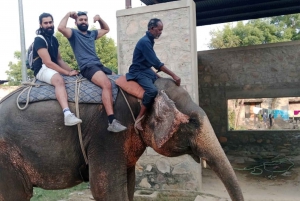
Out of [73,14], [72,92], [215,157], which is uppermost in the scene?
[73,14]

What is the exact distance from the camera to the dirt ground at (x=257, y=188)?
5387 millimetres

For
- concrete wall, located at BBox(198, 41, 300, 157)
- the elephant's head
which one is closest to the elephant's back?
the elephant's head

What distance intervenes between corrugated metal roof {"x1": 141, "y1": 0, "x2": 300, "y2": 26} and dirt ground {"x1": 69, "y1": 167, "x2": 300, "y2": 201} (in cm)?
392

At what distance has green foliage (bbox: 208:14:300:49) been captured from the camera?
2265cm

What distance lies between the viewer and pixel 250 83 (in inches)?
392

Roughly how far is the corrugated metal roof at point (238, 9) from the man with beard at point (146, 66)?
468cm

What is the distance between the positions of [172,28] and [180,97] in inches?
117

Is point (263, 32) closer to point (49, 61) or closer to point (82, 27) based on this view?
point (82, 27)

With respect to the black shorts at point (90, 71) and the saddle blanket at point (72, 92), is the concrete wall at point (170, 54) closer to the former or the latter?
the black shorts at point (90, 71)

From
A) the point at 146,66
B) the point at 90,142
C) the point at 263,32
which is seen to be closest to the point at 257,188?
the point at 146,66

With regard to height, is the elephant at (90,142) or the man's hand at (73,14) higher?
the man's hand at (73,14)

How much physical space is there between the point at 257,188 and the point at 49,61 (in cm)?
477

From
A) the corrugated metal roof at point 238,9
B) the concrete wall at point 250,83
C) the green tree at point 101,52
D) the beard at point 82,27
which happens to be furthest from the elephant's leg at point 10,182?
the green tree at point 101,52

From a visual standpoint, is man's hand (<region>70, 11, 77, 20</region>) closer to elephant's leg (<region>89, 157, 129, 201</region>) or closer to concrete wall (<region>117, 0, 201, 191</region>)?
elephant's leg (<region>89, 157, 129, 201</region>)
